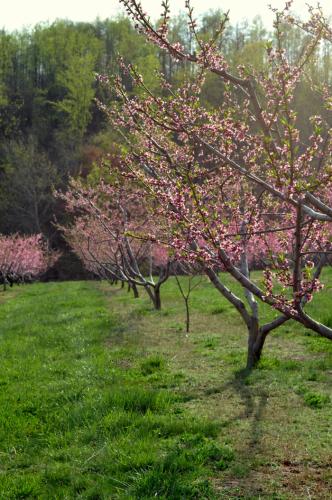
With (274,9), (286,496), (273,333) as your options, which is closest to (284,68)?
(274,9)

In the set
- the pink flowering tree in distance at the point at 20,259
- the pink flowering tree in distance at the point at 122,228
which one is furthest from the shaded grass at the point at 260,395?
the pink flowering tree in distance at the point at 20,259

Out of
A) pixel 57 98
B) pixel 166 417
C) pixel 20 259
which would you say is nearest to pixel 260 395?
pixel 166 417

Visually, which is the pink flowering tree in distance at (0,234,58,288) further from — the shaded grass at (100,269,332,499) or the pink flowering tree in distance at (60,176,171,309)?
the shaded grass at (100,269,332,499)

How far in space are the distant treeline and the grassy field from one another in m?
44.5

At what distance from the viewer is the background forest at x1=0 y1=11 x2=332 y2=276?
60.7 m

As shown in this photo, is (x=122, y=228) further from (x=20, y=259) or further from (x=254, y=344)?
(x=20, y=259)

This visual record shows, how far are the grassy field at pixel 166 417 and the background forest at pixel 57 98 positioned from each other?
44450 mm

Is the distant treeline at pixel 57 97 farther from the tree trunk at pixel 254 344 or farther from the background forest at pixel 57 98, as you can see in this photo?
the tree trunk at pixel 254 344

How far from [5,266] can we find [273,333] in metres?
31.4

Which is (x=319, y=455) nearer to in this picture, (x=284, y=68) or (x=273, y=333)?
(x=284, y=68)

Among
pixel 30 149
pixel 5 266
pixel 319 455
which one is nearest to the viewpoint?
pixel 319 455

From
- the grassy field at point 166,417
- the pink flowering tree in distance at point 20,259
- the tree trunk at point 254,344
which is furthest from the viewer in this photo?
the pink flowering tree in distance at point 20,259

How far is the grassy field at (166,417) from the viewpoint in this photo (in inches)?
215

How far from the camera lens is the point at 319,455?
19.6 ft
